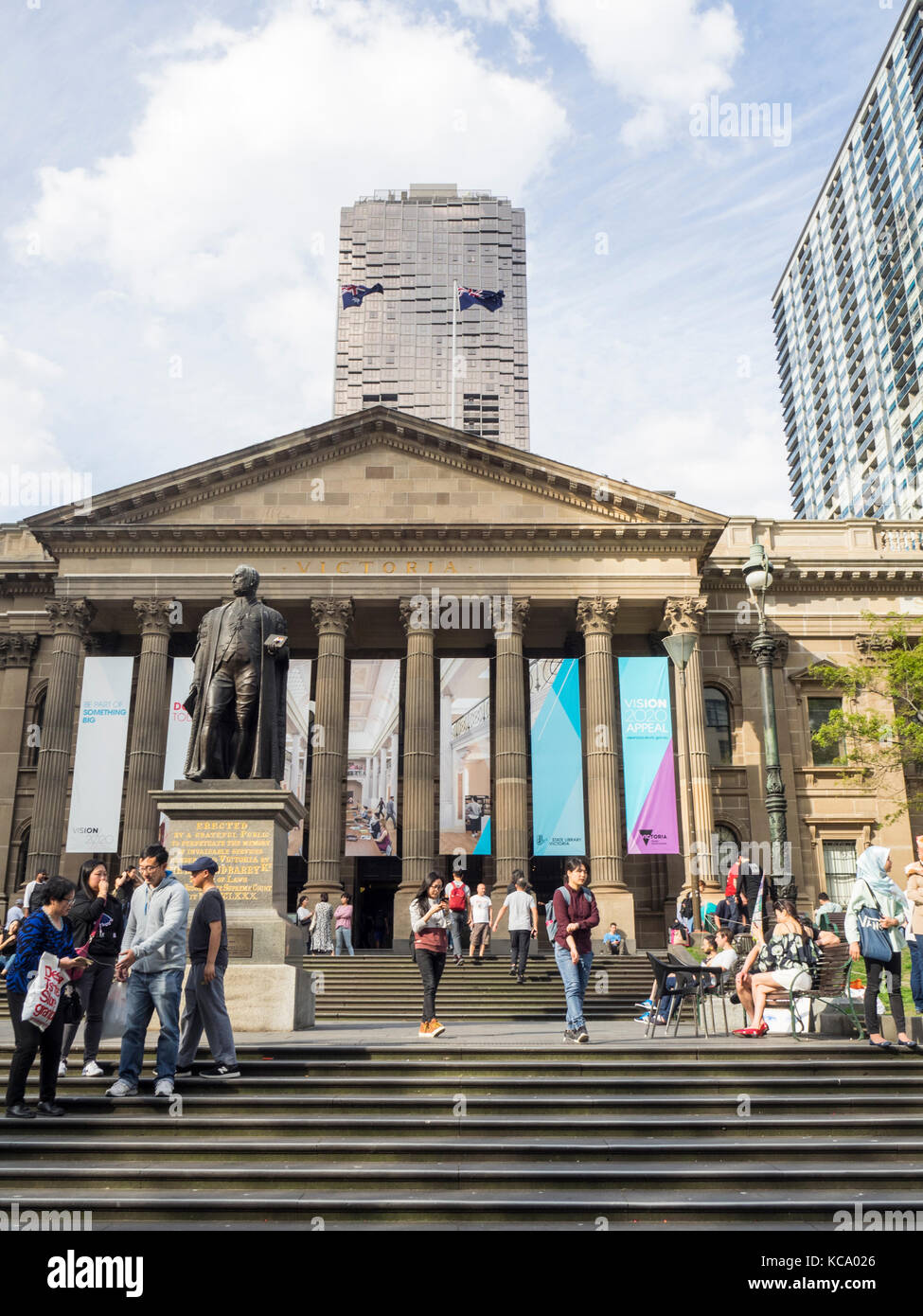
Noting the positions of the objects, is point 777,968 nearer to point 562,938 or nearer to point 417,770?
point 562,938

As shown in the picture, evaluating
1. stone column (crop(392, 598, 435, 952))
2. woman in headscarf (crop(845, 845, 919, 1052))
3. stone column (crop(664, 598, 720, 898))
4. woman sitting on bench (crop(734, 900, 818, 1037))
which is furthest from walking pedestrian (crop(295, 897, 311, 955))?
woman in headscarf (crop(845, 845, 919, 1052))

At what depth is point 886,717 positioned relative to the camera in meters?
36.5

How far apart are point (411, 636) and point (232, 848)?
2147 cm

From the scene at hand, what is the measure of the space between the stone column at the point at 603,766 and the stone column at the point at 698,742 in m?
2.03

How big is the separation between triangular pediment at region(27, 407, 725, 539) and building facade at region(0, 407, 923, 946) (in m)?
0.07

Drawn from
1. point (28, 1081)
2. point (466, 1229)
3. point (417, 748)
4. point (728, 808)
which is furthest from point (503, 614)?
point (466, 1229)

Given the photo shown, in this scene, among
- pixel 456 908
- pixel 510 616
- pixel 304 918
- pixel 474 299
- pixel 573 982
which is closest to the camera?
pixel 573 982

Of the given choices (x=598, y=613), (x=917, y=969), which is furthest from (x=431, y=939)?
(x=598, y=613)

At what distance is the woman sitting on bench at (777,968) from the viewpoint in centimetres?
1179

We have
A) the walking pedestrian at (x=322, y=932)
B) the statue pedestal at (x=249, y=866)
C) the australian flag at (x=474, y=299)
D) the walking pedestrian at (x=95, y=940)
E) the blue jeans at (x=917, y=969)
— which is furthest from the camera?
the australian flag at (x=474, y=299)

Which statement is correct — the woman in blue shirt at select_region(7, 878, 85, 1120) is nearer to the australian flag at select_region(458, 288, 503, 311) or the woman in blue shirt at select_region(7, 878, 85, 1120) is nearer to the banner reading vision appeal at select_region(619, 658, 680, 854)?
the banner reading vision appeal at select_region(619, 658, 680, 854)

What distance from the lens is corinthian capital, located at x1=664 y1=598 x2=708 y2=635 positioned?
33.9m

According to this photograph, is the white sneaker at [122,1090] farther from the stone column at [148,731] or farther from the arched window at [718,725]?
the arched window at [718,725]

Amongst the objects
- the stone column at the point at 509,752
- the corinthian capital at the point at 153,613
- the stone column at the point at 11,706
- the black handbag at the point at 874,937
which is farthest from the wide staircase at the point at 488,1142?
the stone column at the point at 11,706
